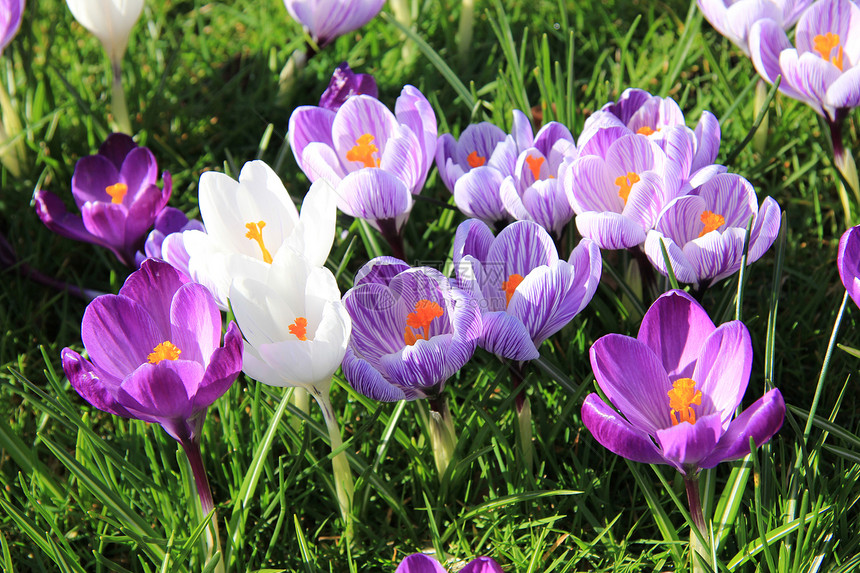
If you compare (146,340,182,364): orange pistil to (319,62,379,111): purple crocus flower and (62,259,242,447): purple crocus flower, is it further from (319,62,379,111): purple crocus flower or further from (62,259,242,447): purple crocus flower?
(319,62,379,111): purple crocus flower

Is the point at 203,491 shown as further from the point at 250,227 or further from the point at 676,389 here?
the point at 676,389

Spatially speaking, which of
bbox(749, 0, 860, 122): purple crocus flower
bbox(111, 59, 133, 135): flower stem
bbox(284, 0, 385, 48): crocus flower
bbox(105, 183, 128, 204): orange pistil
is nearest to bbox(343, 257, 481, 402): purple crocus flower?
bbox(105, 183, 128, 204): orange pistil

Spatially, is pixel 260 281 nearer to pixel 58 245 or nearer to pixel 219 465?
pixel 219 465

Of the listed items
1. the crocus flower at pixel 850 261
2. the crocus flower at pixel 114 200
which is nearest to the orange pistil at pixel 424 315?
the crocus flower at pixel 850 261

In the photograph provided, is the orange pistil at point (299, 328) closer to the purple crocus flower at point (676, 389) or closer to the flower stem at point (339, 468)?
the flower stem at point (339, 468)

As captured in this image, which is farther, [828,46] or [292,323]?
[828,46]

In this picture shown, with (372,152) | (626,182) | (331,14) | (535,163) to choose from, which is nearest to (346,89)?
(372,152)
